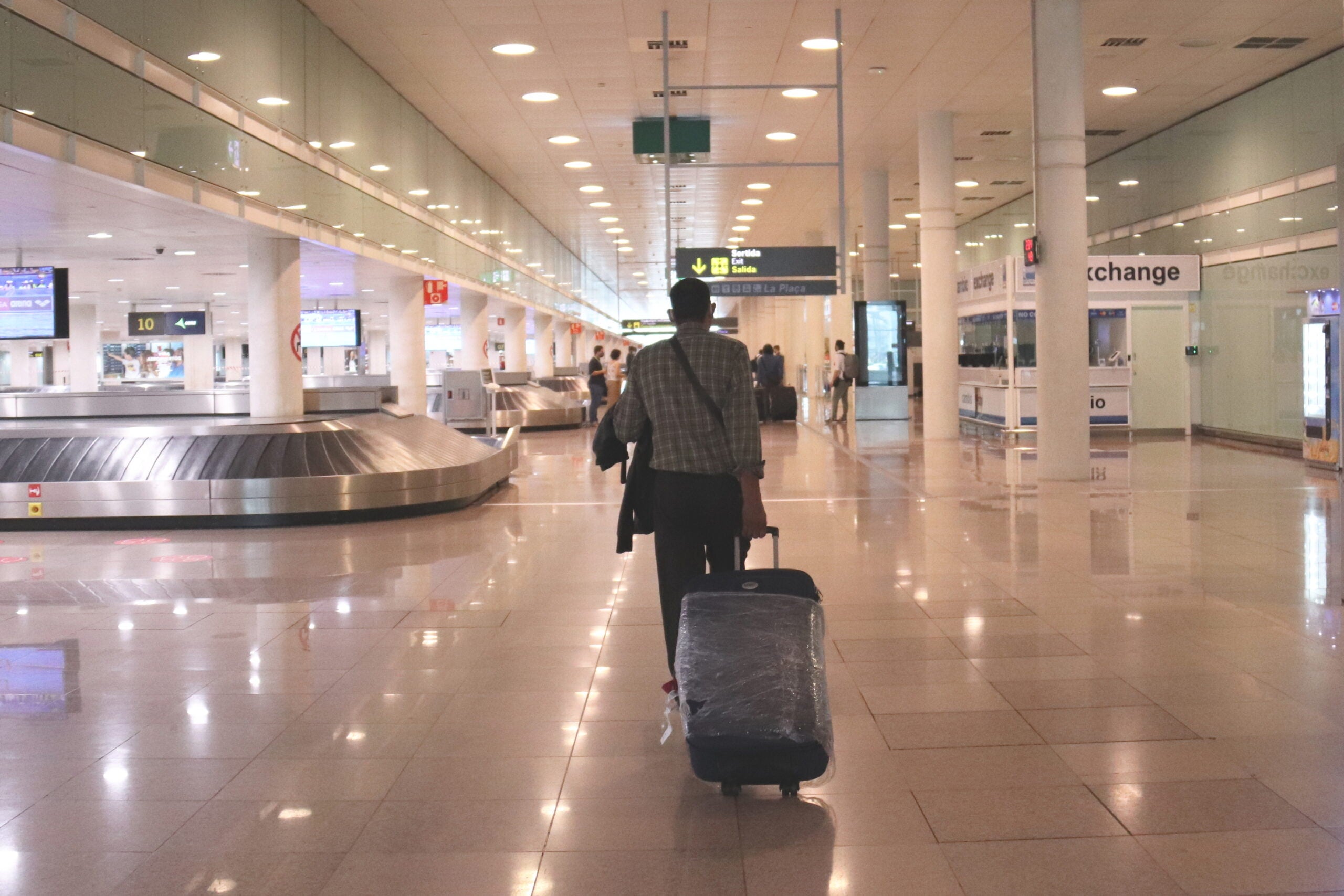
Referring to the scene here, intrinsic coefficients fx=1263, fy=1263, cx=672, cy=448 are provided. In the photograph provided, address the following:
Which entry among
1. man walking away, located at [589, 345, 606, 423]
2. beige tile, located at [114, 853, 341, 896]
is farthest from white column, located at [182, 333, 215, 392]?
beige tile, located at [114, 853, 341, 896]

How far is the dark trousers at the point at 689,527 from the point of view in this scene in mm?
5027

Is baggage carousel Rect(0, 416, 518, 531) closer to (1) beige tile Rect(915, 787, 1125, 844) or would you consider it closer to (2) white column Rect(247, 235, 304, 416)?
(2) white column Rect(247, 235, 304, 416)

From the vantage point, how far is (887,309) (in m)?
28.6

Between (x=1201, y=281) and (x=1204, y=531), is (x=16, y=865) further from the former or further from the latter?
(x=1201, y=281)

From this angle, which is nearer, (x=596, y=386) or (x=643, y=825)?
(x=643, y=825)

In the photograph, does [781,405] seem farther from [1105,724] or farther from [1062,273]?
[1105,724]

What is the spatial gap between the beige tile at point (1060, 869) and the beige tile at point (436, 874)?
51.2 inches

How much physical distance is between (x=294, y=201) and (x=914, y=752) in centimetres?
1169

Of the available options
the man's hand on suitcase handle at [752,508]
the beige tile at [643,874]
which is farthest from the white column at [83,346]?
the beige tile at [643,874]

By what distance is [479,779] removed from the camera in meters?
4.66

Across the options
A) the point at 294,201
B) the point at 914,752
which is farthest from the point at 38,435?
the point at 914,752

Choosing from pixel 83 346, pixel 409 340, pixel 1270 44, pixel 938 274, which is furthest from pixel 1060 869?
pixel 83 346

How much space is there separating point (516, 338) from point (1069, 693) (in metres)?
30.4

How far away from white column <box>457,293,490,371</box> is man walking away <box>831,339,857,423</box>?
8045 millimetres
